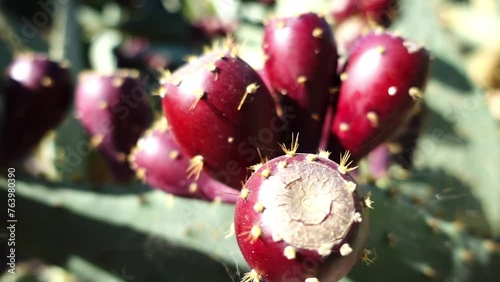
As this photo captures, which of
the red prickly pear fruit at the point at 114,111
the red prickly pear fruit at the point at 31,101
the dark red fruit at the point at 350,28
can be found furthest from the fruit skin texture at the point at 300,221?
the dark red fruit at the point at 350,28

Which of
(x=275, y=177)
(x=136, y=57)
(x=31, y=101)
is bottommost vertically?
(x=136, y=57)

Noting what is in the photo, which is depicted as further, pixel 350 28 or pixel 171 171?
pixel 350 28

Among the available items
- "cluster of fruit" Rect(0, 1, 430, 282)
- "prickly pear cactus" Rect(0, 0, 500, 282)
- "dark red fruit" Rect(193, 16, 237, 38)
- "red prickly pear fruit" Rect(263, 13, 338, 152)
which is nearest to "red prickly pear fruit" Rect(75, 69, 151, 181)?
"prickly pear cactus" Rect(0, 0, 500, 282)

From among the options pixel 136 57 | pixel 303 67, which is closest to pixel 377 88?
A: pixel 303 67

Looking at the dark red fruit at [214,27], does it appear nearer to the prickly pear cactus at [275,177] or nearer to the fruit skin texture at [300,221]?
the prickly pear cactus at [275,177]

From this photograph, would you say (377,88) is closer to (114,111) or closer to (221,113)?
(221,113)

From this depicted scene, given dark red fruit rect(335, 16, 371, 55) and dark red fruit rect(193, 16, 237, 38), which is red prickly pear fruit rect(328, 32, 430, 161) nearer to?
dark red fruit rect(335, 16, 371, 55)
